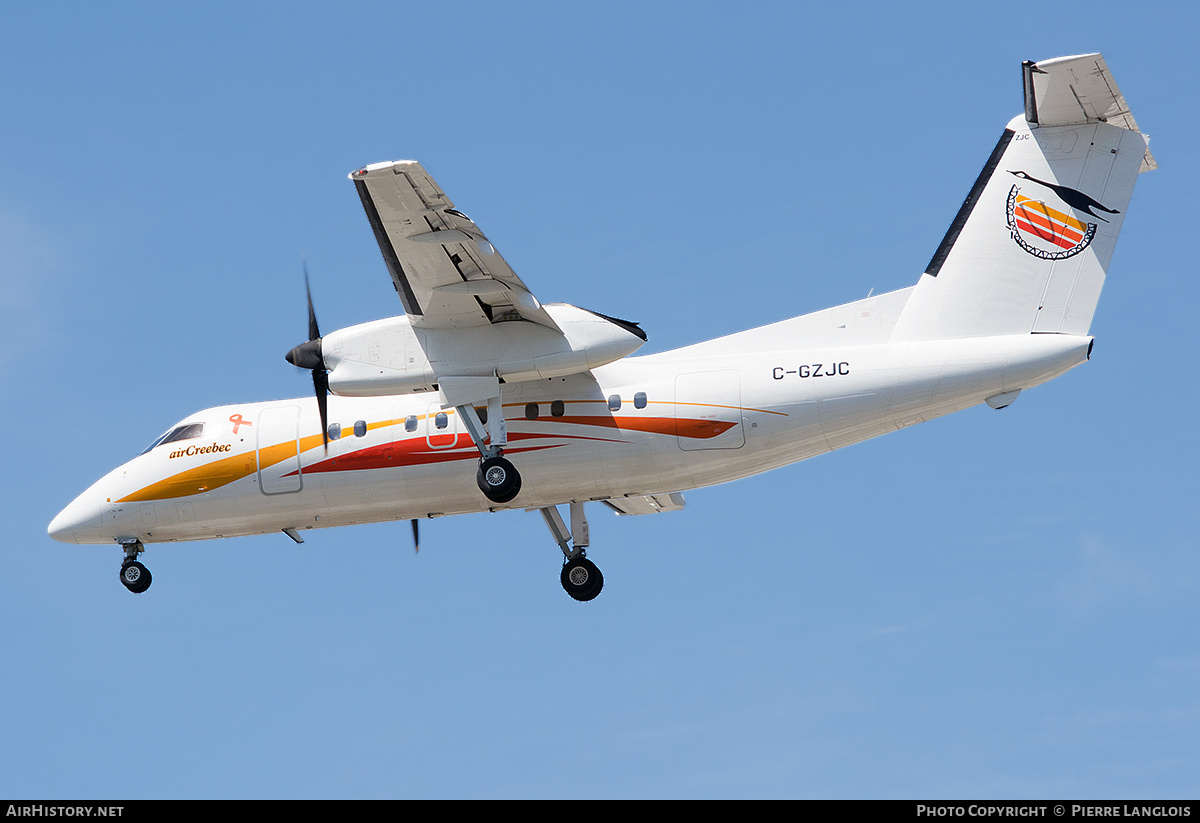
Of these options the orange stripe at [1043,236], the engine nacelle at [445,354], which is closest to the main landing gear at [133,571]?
the engine nacelle at [445,354]

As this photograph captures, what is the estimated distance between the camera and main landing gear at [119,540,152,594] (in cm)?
2070

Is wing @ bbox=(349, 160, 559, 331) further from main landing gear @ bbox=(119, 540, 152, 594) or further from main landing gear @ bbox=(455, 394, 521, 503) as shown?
main landing gear @ bbox=(119, 540, 152, 594)

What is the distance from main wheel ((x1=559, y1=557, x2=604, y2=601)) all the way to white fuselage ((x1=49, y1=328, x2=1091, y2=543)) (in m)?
1.62

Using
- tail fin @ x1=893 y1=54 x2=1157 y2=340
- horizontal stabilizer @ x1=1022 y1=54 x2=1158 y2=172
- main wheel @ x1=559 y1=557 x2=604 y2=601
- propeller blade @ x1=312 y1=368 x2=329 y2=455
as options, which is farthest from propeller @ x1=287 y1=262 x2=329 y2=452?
horizontal stabilizer @ x1=1022 y1=54 x2=1158 y2=172

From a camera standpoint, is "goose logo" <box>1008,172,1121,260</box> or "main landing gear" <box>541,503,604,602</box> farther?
"main landing gear" <box>541,503,604,602</box>

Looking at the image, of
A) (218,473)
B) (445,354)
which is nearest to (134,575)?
(218,473)

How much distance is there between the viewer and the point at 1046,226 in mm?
18062

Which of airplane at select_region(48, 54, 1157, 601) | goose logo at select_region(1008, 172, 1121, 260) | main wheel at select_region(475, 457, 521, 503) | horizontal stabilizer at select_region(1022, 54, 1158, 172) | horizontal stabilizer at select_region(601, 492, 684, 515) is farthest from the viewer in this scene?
horizontal stabilizer at select_region(601, 492, 684, 515)

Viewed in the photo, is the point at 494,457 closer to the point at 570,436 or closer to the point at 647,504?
the point at 570,436

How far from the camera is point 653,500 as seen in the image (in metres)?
22.5

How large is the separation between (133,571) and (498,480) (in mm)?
6429

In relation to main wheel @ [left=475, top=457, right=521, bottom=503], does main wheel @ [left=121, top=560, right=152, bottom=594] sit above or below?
below
